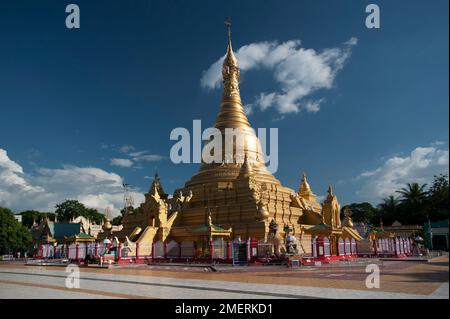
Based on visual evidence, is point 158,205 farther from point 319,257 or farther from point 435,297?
point 435,297

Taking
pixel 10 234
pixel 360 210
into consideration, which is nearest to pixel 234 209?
pixel 10 234

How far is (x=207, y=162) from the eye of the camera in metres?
51.9

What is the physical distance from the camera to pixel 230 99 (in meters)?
55.2

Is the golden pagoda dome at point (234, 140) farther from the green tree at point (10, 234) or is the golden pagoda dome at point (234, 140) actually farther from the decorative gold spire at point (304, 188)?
the green tree at point (10, 234)

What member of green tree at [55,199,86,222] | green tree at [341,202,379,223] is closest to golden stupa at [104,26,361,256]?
green tree at [341,202,379,223]

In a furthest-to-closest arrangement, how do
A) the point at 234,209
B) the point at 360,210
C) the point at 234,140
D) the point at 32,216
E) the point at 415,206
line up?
the point at 32,216
the point at 360,210
the point at 415,206
the point at 234,140
the point at 234,209

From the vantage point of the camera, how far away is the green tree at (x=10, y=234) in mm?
49219

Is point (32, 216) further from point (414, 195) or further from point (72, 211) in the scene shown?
point (414, 195)

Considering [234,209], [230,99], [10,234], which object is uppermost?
[230,99]

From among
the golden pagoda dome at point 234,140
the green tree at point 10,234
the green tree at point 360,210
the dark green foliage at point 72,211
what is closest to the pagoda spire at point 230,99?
the golden pagoda dome at point 234,140

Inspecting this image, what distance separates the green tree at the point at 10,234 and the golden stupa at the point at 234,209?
14.3 metres

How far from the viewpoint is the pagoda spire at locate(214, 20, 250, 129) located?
53.2 m

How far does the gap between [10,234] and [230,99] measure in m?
32.7
